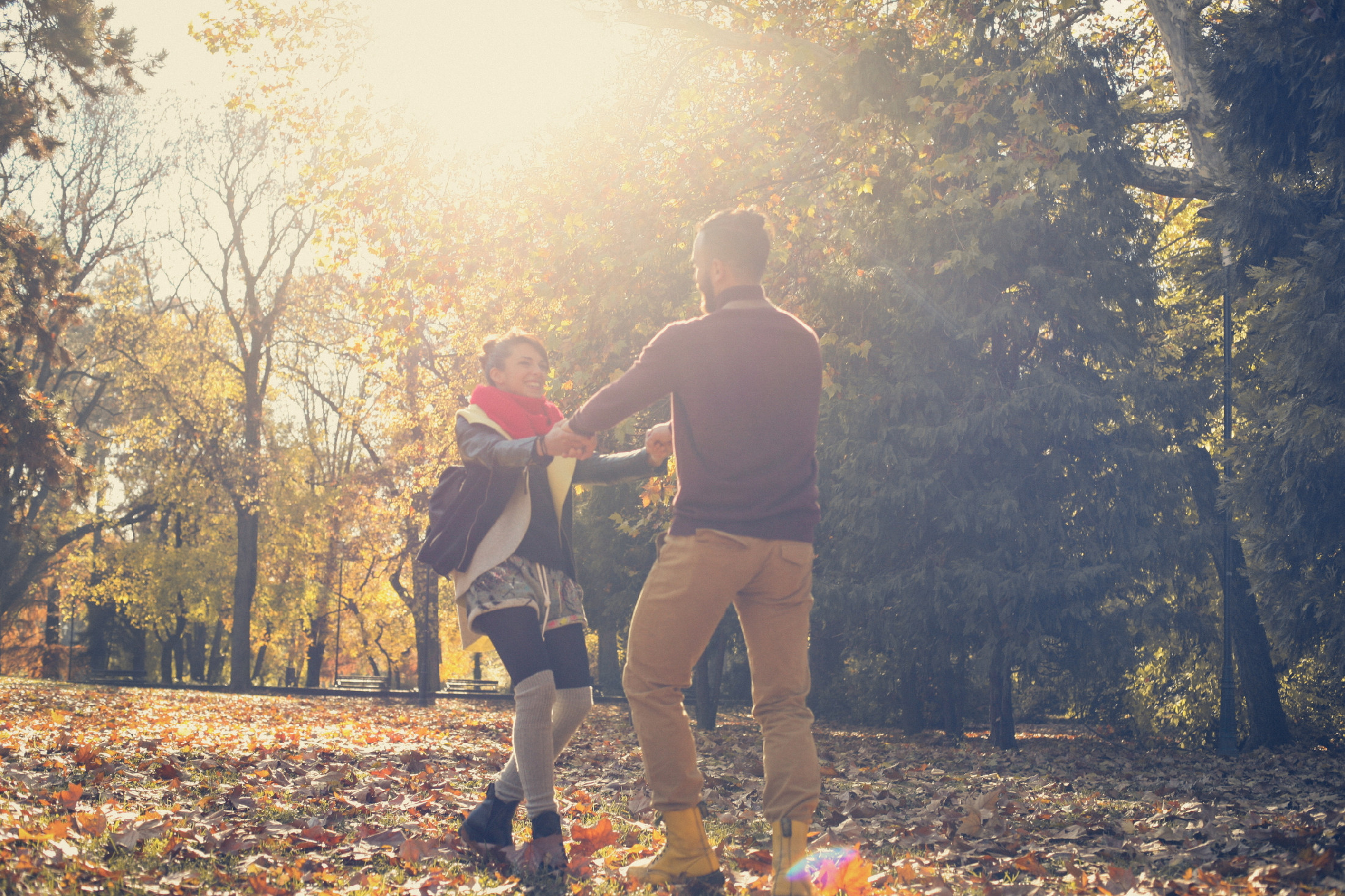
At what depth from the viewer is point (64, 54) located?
41.9ft

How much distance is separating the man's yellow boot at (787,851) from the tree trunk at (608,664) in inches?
943

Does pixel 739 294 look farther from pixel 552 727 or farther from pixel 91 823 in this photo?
pixel 91 823

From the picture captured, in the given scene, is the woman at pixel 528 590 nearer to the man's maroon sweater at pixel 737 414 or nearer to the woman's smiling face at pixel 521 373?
the woman's smiling face at pixel 521 373

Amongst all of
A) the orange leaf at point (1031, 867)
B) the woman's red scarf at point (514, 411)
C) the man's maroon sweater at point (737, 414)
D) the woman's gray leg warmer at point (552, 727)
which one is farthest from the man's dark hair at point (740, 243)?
the orange leaf at point (1031, 867)

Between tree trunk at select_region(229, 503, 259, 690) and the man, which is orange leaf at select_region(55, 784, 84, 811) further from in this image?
tree trunk at select_region(229, 503, 259, 690)

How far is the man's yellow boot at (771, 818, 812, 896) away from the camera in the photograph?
3.21m

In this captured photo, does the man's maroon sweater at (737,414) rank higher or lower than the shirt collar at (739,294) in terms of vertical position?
lower

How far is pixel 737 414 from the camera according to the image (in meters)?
3.39

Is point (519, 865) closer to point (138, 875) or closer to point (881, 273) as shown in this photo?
point (138, 875)

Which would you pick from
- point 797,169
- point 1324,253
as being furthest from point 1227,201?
point 797,169

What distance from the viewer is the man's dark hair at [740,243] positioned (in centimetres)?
356

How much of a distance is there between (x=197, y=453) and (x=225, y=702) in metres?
16.3

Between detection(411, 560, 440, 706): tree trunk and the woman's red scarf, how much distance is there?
72.4 feet

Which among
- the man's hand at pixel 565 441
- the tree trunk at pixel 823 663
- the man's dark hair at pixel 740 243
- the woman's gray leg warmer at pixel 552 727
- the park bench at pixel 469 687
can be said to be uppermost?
→ the man's dark hair at pixel 740 243
